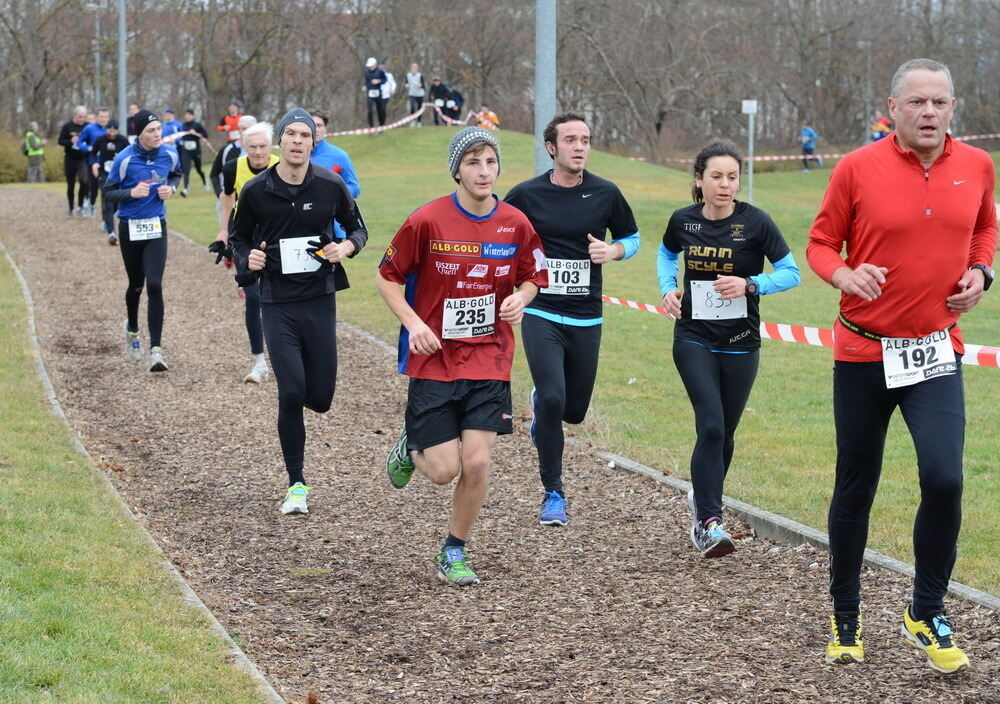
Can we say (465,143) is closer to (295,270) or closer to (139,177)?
(295,270)

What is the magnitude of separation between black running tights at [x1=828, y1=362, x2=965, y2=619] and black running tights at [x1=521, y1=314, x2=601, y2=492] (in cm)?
234

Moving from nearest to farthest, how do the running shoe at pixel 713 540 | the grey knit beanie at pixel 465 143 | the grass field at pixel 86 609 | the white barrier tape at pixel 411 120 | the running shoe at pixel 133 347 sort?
the grass field at pixel 86 609
the grey knit beanie at pixel 465 143
the running shoe at pixel 713 540
the running shoe at pixel 133 347
the white barrier tape at pixel 411 120

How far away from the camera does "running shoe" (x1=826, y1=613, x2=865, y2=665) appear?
4.96 metres

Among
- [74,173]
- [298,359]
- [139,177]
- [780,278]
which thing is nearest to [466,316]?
[780,278]

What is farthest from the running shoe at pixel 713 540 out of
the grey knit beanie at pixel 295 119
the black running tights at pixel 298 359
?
the grey knit beanie at pixel 295 119

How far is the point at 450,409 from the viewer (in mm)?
6020

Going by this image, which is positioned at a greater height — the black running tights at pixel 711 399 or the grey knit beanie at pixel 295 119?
the grey knit beanie at pixel 295 119

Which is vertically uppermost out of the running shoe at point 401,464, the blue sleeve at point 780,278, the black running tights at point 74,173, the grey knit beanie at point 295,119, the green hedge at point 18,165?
the grey knit beanie at point 295,119

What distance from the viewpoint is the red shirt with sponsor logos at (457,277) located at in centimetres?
598

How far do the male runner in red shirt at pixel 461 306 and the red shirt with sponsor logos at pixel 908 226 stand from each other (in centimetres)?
170

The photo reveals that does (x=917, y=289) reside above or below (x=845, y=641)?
above

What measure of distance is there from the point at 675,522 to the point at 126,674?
361 centimetres

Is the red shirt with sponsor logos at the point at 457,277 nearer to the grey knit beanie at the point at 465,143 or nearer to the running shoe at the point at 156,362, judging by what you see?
the grey knit beanie at the point at 465,143

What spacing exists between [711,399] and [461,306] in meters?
1.38
